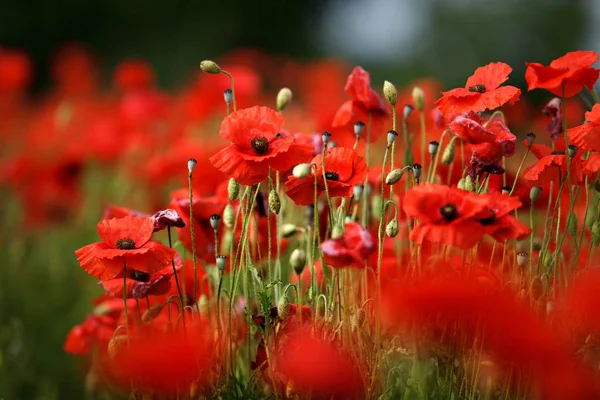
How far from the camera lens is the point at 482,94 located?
1486mm

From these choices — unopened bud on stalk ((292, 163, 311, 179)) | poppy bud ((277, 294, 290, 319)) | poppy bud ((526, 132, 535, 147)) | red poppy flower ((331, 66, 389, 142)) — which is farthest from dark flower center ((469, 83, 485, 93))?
poppy bud ((277, 294, 290, 319))

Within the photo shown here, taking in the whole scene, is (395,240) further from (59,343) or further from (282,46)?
(282,46)

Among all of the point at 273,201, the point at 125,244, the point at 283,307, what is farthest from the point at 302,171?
the point at 125,244

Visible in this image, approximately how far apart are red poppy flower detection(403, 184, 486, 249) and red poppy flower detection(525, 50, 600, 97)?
29 centimetres

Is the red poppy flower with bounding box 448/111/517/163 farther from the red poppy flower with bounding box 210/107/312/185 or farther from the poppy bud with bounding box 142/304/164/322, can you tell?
the poppy bud with bounding box 142/304/164/322

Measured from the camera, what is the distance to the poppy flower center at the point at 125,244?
143 centimetres

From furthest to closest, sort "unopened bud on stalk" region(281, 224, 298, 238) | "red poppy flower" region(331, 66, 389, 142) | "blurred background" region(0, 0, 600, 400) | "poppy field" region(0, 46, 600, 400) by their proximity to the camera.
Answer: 1. "blurred background" region(0, 0, 600, 400)
2. "red poppy flower" region(331, 66, 389, 142)
3. "unopened bud on stalk" region(281, 224, 298, 238)
4. "poppy field" region(0, 46, 600, 400)

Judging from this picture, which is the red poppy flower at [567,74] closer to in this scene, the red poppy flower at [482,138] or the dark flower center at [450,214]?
the red poppy flower at [482,138]

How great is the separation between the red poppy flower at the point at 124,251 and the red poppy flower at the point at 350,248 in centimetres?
30

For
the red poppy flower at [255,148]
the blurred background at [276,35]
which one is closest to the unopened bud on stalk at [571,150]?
the red poppy flower at [255,148]

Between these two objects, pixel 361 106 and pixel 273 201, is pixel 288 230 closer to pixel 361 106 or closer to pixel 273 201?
pixel 273 201

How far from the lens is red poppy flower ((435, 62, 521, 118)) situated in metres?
1.45

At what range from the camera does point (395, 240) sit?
1.87 meters

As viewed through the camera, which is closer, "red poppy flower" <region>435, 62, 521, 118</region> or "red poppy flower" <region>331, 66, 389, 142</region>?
"red poppy flower" <region>435, 62, 521, 118</region>
